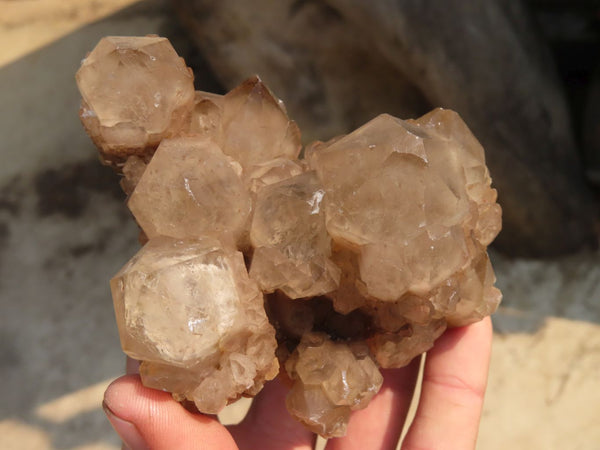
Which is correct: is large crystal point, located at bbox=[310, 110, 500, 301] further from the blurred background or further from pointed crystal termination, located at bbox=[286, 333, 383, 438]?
the blurred background

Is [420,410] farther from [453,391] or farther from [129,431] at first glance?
[129,431]

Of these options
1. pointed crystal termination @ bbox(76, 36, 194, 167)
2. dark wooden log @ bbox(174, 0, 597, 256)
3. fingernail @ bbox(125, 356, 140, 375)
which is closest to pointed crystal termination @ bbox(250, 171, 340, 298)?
pointed crystal termination @ bbox(76, 36, 194, 167)

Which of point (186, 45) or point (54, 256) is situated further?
point (186, 45)

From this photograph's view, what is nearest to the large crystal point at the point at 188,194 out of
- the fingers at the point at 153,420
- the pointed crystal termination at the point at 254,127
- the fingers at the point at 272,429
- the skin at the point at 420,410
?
the pointed crystal termination at the point at 254,127

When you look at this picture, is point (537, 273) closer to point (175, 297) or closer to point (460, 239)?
point (460, 239)

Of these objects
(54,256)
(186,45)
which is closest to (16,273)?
(54,256)

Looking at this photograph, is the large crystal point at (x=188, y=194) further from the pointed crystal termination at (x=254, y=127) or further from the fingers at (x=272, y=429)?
the fingers at (x=272, y=429)

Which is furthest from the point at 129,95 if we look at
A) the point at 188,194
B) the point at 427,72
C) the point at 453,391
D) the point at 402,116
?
the point at 402,116
